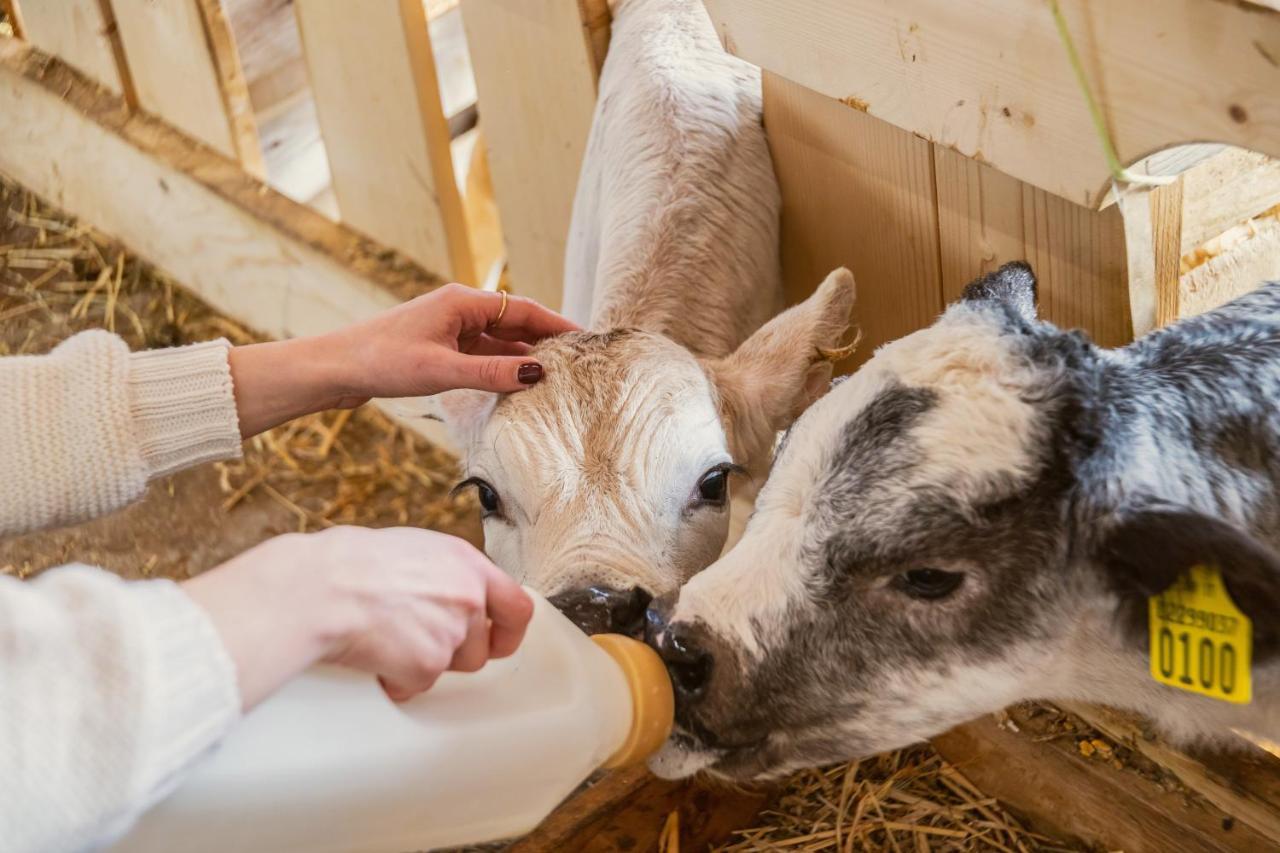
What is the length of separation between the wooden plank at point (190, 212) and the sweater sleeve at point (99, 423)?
200 centimetres

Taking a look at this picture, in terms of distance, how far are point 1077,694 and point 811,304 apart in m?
0.98

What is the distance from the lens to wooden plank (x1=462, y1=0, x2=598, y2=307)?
11.7ft

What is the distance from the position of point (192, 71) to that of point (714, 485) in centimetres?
303

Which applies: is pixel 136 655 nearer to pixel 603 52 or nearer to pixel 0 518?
pixel 0 518

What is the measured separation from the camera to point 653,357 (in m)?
2.71

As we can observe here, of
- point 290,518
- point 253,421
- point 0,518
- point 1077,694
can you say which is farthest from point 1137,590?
point 290,518

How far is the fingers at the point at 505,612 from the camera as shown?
160cm

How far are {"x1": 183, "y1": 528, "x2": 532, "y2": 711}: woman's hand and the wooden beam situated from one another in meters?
1.42

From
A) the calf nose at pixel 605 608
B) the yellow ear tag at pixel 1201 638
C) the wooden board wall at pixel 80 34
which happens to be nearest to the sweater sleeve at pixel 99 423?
the calf nose at pixel 605 608

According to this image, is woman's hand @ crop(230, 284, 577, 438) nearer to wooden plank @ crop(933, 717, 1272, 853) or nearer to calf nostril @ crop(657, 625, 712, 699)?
calf nostril @ crop(657, 625, 712, 699)

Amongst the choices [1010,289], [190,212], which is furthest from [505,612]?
[190,212]

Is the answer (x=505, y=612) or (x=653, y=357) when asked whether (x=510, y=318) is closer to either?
(x=653, y=357)

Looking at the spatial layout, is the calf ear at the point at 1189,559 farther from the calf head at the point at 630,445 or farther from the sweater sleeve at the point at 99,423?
the sweater sleeve at the point at 99,423

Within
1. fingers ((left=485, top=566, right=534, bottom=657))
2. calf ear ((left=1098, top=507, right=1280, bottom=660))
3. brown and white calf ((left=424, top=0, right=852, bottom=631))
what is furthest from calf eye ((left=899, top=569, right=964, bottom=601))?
fingers ((left=485, top=566, right=534, bottom=657))
